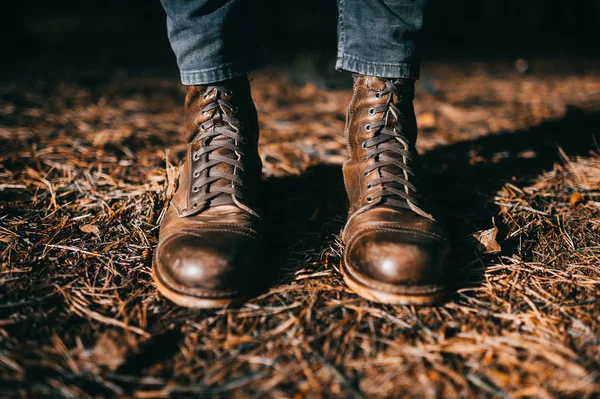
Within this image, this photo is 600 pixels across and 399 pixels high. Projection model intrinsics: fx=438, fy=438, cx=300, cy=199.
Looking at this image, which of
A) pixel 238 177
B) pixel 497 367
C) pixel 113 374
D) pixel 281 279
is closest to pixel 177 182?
pixel 238 177

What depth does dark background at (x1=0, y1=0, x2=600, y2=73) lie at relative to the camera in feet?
13.7

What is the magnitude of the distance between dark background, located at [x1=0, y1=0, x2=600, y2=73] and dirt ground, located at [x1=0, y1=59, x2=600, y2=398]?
2.20 metres

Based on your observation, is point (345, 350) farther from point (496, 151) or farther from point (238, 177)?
point (496, 151)

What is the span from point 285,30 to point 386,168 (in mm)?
4726

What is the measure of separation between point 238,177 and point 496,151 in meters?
1.44

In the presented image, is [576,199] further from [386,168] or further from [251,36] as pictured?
[251,36]

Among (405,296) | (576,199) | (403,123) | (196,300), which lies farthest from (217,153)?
(576,199)

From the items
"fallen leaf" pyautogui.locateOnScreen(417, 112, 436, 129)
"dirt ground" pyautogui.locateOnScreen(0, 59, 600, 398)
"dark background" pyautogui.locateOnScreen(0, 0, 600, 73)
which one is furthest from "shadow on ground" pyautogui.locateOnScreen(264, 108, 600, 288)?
"dark background" pyautogui.locateOnScreen(0, 0, 600, 73)

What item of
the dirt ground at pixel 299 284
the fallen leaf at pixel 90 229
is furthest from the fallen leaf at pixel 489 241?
the fallen leaf at pixel 90 229

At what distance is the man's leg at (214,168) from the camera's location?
1.11 meters

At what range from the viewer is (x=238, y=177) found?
4.40 ft

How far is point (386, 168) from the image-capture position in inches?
53.1

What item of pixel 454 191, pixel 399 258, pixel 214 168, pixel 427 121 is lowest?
pixel 427 121

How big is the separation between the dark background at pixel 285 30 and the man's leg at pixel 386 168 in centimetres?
315
